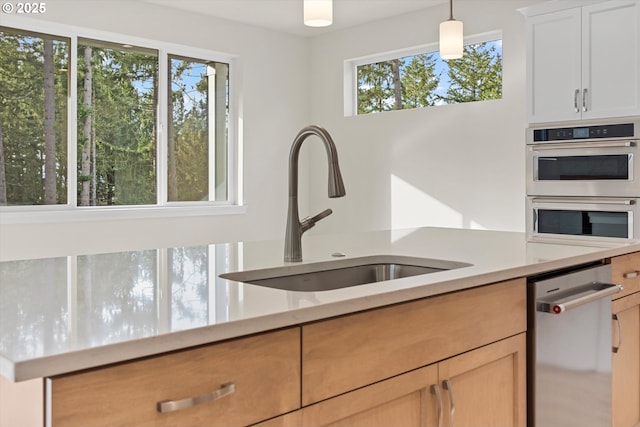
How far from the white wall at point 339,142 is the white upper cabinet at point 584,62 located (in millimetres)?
667

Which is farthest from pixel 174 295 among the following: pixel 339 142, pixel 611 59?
pixel 339 142

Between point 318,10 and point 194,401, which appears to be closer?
point 194,401

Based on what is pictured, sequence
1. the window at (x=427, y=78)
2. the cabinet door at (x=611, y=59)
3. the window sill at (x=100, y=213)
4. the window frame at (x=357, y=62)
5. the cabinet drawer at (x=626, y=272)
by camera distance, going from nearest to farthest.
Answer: the cabinet drawer at (x=626, y=272)
the cabinet door at (x=611, y=59)
the window sill at (x=100, y=213)
the window at (x=427, y=78)
the window frame at (x=357, y=62)

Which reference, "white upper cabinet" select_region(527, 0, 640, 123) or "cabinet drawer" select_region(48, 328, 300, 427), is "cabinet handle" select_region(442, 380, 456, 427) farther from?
"white upper cabinet" select_region(527, 0, 640, 123)

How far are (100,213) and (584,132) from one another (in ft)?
11.1

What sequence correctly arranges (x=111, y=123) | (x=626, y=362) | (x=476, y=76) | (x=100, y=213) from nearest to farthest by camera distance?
(x=626, y=362) → (x=100, y=213) → (x=111, y=123) → (x=476, y=76)

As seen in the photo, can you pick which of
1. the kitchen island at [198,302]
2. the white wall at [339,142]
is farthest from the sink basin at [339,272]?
A: the white wall at [339,142]

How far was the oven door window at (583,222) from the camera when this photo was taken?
344 cm

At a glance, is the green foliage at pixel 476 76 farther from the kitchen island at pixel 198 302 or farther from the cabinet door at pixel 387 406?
the cabinet door at pixel 387 406

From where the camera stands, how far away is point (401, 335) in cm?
125

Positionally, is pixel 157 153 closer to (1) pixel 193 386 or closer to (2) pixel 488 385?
(2) pixel 488 385

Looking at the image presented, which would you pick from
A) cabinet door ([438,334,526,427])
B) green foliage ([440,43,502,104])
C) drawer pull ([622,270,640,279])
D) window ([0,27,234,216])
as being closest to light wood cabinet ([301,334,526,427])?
cabinet door ([438,334,526,427])

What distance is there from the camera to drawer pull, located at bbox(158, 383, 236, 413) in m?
0.87

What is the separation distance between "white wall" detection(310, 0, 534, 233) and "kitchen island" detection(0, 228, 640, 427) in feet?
8.74
